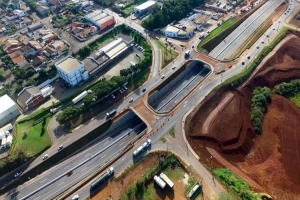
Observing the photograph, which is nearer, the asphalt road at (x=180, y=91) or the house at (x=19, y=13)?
the asphalt road at (x=180, y=91)

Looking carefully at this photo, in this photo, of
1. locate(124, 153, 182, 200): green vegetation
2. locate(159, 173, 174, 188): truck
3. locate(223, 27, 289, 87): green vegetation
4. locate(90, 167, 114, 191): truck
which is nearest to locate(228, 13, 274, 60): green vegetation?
locate(223, 27, 289, 87): green vegetation

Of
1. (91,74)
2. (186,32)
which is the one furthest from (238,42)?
(91,74)

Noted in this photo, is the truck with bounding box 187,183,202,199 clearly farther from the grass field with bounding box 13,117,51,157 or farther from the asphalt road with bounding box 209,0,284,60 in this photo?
the asphalt road with bounding box 209,0,284,60

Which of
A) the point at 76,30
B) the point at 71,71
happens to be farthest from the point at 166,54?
the point at 76,30

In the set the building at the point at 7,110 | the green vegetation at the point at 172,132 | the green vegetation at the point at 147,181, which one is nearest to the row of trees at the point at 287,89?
the green vegetation at the point at 172,132

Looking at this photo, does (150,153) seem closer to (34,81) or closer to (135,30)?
(34,81)

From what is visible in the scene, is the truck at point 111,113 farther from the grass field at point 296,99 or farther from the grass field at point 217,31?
the grass field at point 296,99
